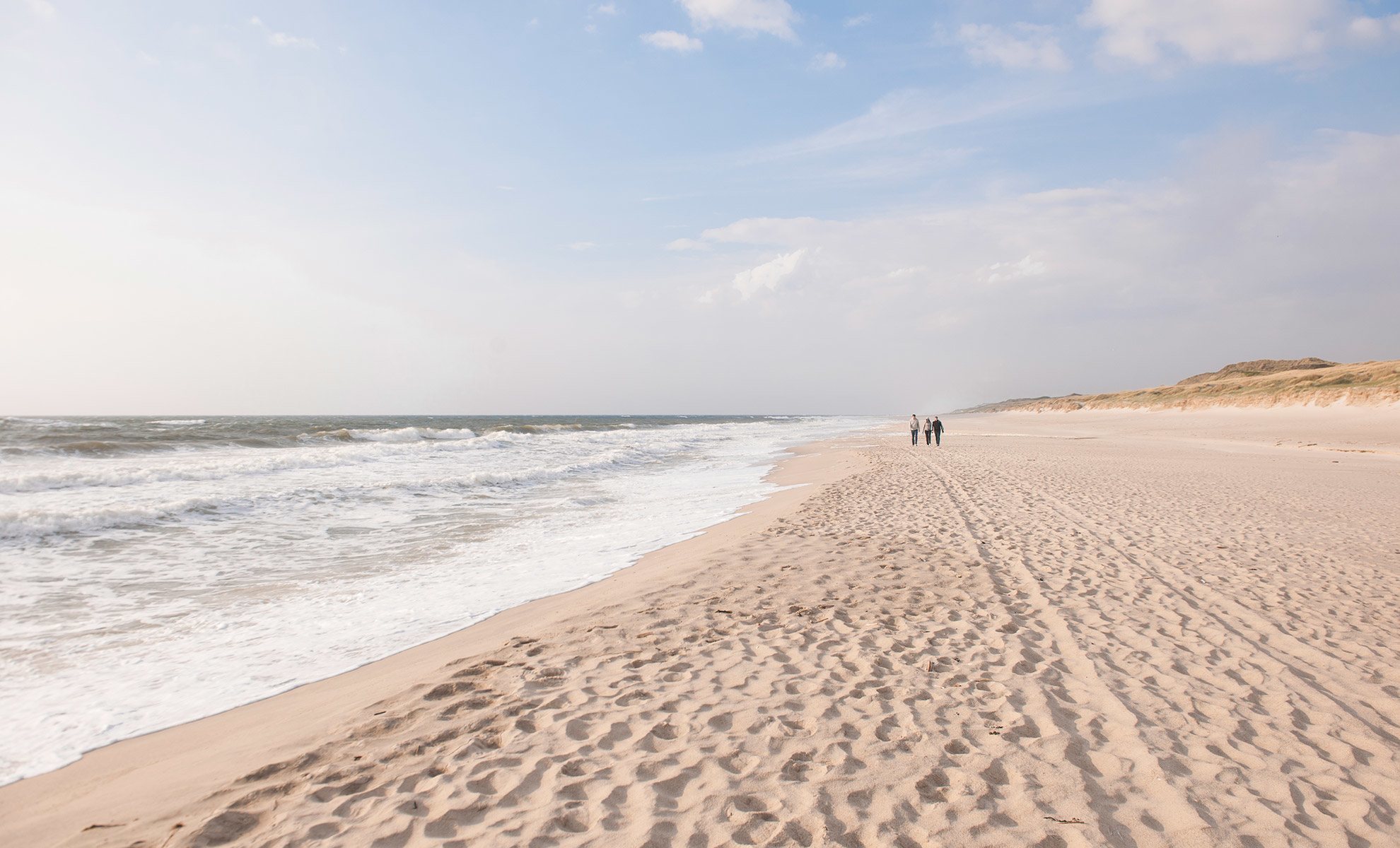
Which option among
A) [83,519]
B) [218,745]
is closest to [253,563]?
[83,519]

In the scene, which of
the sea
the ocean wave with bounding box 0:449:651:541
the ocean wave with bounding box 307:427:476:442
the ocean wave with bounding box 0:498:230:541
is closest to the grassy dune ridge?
the sea

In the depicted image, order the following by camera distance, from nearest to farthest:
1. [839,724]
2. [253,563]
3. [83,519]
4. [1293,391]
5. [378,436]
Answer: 1. [839,724]
2. [253,563]
3. [83,519]
4. [378,436]
5. [1293,391]

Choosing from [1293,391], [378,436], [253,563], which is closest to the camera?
[253,563]

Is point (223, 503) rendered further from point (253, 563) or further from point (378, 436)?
point (378, 436)

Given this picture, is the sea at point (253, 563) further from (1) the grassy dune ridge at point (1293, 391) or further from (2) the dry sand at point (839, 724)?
(1) the grassy dune ridge at point (1293, 391)

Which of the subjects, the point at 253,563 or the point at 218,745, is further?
the point at 253,563

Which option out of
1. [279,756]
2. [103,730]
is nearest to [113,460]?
[103,730]

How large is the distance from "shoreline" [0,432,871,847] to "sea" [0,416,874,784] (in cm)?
20

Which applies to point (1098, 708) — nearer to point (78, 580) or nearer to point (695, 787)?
point (695, 787)

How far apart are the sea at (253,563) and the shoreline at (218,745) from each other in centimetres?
20

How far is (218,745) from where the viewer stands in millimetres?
3969

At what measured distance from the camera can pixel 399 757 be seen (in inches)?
140

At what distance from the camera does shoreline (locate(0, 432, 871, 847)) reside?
10.8ft

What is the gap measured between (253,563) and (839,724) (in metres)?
8.47
